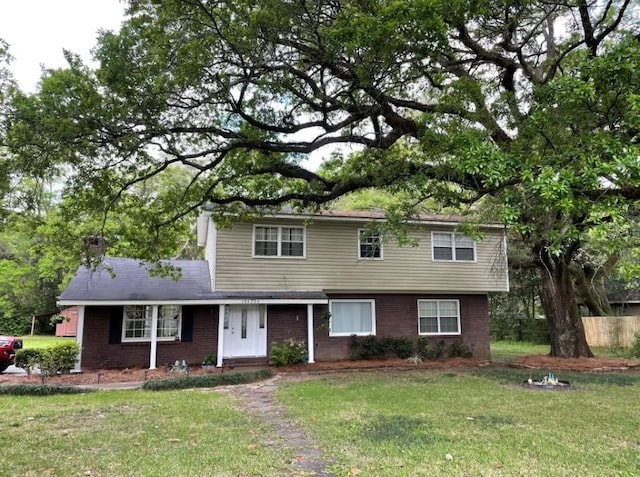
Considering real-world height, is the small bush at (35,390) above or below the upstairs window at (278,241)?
below

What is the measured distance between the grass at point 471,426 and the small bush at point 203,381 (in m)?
1.85

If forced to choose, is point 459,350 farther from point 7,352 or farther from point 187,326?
point 7,352

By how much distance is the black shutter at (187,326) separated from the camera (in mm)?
15375

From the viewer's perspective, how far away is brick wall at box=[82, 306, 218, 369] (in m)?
14.5

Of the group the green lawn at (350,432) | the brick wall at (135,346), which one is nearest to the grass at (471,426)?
the green lawn at (350,432)

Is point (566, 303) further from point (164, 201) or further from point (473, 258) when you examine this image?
point (164, 201)

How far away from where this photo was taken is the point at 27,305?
3456 centimetres

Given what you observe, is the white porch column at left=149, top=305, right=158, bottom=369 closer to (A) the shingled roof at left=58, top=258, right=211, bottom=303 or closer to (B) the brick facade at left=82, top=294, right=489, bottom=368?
(A) the shingled roof at left=58, top=258, right=211, bottom=303

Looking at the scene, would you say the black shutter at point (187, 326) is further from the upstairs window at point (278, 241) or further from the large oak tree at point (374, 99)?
the large oak tree at point (374, 99)

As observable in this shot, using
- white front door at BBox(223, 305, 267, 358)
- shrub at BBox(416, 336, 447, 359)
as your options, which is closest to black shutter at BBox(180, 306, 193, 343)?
white front door at BBox(223, 305, 267, 358)

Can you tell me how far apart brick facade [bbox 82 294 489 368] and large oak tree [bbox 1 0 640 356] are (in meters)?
5.24

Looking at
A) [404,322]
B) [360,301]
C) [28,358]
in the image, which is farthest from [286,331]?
A: [28,358]

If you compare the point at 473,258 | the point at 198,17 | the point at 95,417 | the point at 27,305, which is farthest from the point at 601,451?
the point at 27,305

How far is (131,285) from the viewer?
15531mm
